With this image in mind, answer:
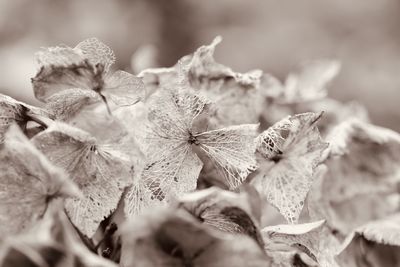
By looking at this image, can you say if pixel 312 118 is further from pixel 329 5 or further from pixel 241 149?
pixel 329 5

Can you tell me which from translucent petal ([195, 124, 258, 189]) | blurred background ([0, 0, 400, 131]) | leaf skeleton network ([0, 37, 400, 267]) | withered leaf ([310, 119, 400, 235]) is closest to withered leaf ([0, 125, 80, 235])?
leaf skeleton network ([0, 37, 400, 267])

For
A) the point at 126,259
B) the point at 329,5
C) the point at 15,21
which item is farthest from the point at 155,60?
the point at 329,5

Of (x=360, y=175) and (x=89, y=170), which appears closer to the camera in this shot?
(x=89, y=170)

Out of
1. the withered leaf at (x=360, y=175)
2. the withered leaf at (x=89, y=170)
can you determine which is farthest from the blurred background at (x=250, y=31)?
the withered leaf at (x=89, y=170)

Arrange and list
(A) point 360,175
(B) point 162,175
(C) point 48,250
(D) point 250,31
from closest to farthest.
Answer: (C) point 48,250, (B) point 162,175, (A) point 360,175, (D) point 250,31

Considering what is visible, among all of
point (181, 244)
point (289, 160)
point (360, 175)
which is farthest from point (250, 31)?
point (181, 244)

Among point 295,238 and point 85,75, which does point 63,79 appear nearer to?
point 85,75

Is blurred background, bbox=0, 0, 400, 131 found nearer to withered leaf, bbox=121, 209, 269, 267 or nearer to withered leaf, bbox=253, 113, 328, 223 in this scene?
withered leaf, bbox=253, 113, 328, 223
